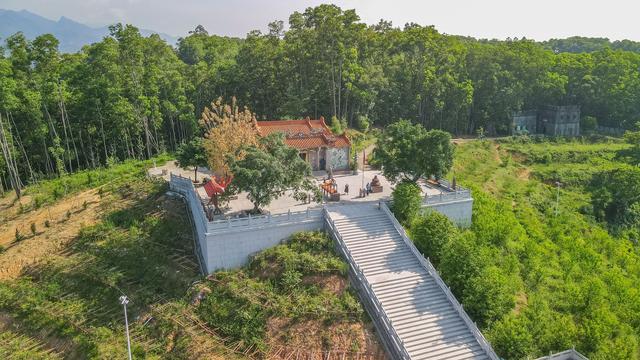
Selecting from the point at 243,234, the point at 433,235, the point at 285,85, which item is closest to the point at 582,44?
the point at 285,85

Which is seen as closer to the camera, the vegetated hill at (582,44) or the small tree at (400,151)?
the small tree at (400,151)

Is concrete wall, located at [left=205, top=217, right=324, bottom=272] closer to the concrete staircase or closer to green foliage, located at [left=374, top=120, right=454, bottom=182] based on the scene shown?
the concrete staircase

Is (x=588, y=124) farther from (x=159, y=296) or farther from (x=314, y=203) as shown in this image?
(x=159, y=296)

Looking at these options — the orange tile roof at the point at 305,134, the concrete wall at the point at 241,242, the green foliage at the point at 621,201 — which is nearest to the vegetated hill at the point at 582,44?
the green foliage at the point at 621,201

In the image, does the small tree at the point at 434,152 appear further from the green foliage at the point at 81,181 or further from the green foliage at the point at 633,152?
the green foliage at the point at 633,152

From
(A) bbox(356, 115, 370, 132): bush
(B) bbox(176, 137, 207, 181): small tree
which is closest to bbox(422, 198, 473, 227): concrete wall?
(B) bbox(176, 137, 207, 181): small tree
